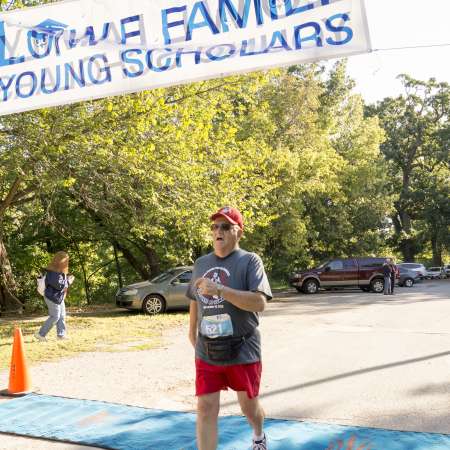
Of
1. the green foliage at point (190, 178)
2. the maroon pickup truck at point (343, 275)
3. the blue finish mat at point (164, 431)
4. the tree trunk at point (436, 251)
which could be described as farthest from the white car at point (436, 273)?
the blue finish mat at point (164, 431)

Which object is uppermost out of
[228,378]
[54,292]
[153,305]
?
[54,292]

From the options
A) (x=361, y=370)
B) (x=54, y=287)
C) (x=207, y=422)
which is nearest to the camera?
(x=207, y=422)

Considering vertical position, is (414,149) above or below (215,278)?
above

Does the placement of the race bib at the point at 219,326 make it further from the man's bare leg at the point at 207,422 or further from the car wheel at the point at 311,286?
the car wheel at the point at 311,286

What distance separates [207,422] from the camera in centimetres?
386

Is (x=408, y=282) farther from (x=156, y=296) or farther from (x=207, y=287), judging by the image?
(x=207, y=287)

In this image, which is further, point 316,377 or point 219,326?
point 316,377

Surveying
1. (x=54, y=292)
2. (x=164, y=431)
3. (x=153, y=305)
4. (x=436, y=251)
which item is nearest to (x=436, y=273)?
(x=436, y=251)

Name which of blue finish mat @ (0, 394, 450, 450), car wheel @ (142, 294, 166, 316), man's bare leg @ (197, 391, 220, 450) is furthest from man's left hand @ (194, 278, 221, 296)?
car wheel @ (142, 294, 166, 316)

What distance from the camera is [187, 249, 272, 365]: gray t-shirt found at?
3.87 m

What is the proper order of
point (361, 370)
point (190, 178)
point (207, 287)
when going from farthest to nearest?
point (190, 178)
point (361, 370)
point (207, 287)

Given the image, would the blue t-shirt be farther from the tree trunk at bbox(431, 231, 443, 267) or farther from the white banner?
the tree trunk at bbox(431, 231, 443, 267)

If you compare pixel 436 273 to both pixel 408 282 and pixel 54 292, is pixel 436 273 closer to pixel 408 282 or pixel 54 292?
pixel 408 282

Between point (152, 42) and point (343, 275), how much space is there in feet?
80.0
